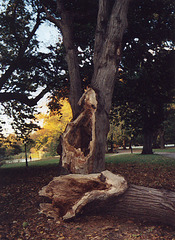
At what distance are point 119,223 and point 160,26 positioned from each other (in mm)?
8262

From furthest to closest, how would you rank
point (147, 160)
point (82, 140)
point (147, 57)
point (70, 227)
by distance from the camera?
1. point (147, 160)
2. point (147, 57)
3. point (82, 140)
4. point (70, 227)

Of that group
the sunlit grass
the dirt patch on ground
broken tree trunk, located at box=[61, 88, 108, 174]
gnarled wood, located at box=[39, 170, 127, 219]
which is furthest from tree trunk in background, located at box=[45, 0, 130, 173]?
the sunlit grass

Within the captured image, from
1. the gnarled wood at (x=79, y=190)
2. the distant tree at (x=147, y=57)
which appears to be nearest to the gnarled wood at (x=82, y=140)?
the gnarled wood at (x=79, y=190)

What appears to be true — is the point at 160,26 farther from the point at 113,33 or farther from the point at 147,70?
the point at 113,33

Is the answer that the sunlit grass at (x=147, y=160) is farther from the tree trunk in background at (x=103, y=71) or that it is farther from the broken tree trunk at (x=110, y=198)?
the broken tree trunk at (x=110, y=198)

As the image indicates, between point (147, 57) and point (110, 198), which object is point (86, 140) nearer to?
point (110, 198)

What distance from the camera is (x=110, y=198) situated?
12.9 feet

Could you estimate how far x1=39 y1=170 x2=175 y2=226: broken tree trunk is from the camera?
3.93 metres

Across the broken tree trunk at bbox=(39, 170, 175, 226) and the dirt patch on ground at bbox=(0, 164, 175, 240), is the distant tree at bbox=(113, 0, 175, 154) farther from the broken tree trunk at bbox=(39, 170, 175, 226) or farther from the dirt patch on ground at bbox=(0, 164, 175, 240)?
the dirt patch on ground at bbox=(0, 164, 175, 240)

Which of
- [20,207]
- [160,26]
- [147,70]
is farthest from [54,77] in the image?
[20,207]

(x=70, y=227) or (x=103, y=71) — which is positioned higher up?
(x=103, y=71)

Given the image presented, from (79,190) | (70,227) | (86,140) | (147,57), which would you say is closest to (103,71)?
(86,140)

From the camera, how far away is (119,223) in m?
4.35

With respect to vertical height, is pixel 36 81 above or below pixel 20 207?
above
